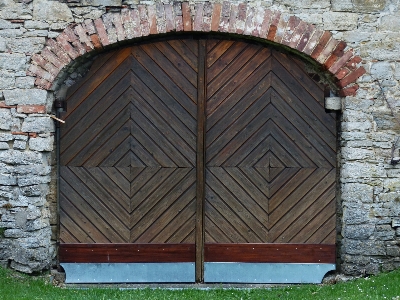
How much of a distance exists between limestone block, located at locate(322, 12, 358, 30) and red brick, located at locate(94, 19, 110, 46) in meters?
2.21

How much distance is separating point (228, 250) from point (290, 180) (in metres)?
0.99

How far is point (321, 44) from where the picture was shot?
20.5ft

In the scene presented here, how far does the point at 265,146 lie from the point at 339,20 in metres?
1.49

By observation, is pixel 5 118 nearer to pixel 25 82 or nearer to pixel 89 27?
pixel 25 82

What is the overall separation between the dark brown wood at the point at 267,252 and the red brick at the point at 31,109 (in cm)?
221

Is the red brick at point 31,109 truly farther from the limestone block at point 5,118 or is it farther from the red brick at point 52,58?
the red brick at point 52,58

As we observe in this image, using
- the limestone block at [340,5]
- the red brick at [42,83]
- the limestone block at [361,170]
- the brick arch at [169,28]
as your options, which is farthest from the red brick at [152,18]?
the limestone block at [361,170]

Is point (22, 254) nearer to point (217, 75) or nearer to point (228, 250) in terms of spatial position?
point (228, 250)

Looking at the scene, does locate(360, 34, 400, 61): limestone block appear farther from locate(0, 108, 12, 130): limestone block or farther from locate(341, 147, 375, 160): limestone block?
locate(0, 108, 12, 130): limestone block

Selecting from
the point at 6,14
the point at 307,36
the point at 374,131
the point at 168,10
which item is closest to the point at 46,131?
the point at 6,14

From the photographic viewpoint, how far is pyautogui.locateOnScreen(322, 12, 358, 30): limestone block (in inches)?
247

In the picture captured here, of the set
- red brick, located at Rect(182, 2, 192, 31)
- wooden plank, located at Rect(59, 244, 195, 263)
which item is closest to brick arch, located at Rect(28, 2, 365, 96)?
red brick, located at Rect(182, 2, 192, 31)

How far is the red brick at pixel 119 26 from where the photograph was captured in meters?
6.21

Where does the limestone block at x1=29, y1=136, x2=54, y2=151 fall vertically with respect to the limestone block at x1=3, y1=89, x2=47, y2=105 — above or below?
below
